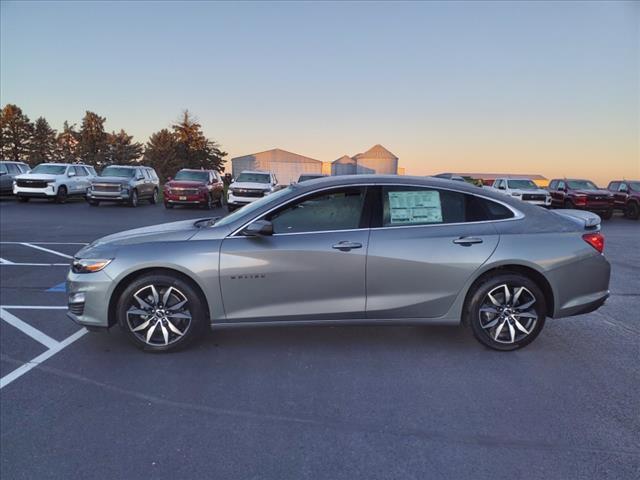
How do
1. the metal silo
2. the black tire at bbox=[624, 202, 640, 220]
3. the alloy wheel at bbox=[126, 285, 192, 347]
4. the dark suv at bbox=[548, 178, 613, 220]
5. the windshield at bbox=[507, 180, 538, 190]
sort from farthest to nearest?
the metal silo < the windshield at bbox=[507, 180, 538, 190] < the black tire at bbox=[624, 202, 640, 220] < the dark suv at bbox=[548, 178, 613, 220] < the alloy wheel at bbox=[126, 285, 192, 347]

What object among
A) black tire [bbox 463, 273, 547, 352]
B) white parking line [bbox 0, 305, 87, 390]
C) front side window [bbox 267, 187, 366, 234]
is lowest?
white parking line [bbox 0, 305, 87, 390]

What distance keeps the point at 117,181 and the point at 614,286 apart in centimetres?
2009

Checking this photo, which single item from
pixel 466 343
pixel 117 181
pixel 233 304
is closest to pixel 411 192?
pixel 466 343

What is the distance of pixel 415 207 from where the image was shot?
416 cm

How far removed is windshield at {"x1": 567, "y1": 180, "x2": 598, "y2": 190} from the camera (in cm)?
2271

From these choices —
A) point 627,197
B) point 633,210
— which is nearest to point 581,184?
point 627,197

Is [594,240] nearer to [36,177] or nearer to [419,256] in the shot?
[419,256]

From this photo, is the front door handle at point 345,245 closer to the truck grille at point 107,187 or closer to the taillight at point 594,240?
the taillight at point 594,240

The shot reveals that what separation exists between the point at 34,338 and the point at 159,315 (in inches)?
59.4

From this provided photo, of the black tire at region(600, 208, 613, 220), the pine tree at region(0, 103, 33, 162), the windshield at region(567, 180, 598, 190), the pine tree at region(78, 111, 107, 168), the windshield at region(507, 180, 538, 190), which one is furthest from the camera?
the pine tree at region(78, 111, 107, 168)

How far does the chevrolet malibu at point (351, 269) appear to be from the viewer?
155 inches

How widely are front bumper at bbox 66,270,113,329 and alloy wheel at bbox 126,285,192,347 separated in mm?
218

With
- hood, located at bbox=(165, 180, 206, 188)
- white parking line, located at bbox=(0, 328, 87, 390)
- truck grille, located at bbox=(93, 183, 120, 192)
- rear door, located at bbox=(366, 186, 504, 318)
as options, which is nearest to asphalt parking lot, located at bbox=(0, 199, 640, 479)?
white parking line, located at bbox=(0, 328, 87, 390)

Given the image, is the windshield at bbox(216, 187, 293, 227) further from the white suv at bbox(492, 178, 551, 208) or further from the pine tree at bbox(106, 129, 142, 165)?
the pine tree at bbox(106, 129, 142, 165)
